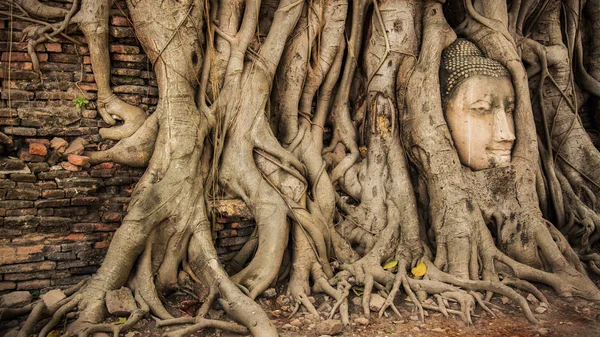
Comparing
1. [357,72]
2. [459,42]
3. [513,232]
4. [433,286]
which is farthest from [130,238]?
[459,42]

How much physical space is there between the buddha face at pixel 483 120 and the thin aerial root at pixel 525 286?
1077mm

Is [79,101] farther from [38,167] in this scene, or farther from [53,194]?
[53,194]

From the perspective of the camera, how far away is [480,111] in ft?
14.7

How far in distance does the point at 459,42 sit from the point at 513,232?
1884mm

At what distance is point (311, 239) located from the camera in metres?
4.07

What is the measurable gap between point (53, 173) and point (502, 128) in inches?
149

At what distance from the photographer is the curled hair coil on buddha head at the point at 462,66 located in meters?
4.52

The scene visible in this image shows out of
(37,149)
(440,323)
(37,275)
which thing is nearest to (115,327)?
(37,275)

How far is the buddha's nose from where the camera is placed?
14.5 ft

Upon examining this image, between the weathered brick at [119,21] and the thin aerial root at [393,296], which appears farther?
the weathered brick at [119,21]

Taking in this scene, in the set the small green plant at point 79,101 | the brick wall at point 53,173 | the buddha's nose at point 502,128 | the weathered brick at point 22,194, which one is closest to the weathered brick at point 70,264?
the brick wall at point 53,173

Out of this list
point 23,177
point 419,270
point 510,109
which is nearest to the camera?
point 23,177

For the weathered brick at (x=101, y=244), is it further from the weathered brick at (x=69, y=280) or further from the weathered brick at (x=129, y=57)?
the weathered brick at (x=129, y=57)

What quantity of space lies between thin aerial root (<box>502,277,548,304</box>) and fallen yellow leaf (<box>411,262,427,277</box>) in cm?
63
